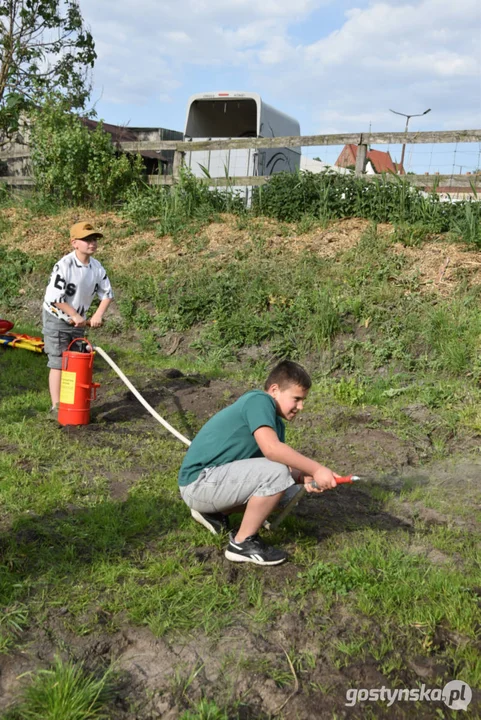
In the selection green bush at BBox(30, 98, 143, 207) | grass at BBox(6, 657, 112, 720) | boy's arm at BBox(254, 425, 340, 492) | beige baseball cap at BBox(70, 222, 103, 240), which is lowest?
grass at BBox(6, 657, 112, 720)

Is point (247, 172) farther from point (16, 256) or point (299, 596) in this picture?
point (299, 596)

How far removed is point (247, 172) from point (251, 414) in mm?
10231

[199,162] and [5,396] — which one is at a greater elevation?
[199,162]

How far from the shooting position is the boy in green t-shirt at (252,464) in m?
3.39

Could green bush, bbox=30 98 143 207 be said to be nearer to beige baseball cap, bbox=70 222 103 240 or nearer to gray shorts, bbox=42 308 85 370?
beige baseball cap, bbox=70 222 103 240

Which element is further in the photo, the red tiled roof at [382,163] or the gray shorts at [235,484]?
the red tiled roof at [382,163]

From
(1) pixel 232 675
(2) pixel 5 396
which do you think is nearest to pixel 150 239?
(2) pixel 5 396

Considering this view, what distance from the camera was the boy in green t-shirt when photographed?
3.39 metres

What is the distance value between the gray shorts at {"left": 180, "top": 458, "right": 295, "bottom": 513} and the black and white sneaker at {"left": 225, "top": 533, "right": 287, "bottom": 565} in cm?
22

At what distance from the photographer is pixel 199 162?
13492mm

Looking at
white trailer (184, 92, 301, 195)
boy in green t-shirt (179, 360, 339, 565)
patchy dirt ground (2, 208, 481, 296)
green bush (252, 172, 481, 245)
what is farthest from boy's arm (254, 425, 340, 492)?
white trailer (184, 92, 301, 195)

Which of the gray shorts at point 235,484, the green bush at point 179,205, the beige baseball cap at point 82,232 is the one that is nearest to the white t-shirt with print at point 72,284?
the beige baseball cap at point 82,232

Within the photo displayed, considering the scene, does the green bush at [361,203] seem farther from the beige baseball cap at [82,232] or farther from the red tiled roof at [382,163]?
the beige baseball cap at [82,232]

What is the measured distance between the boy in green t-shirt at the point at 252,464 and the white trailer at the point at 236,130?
9.24m
